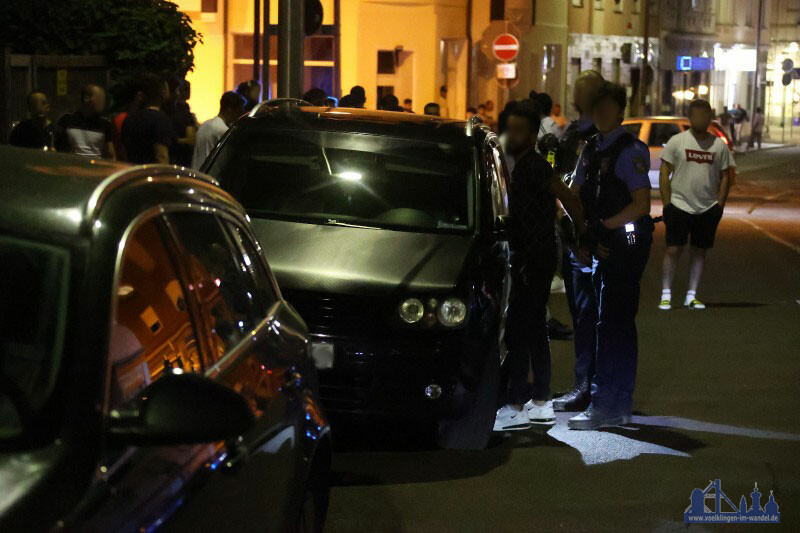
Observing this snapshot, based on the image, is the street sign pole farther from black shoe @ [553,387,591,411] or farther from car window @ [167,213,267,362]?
car window @ [167,213,267,362]

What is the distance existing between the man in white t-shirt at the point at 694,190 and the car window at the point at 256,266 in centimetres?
903

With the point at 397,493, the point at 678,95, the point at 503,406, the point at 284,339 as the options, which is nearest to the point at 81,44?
the point at 503,406

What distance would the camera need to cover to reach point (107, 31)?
787 inches

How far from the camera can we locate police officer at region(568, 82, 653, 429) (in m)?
8.27

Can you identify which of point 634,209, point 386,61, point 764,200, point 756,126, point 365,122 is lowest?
point 764,200

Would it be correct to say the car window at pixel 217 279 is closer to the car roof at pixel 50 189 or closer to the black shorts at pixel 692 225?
the car roof at pixel 50 189

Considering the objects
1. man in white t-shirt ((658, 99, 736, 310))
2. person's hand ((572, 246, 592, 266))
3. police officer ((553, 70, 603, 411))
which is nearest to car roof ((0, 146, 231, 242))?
person's hand ((572, 246, 592, 266))

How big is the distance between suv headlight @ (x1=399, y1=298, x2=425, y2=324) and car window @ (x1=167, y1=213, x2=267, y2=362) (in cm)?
283

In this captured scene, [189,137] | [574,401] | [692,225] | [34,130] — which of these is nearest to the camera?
[574,401]

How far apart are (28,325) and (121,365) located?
0.77ft

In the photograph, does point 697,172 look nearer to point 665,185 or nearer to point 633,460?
point 665,185

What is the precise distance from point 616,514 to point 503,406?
2.18 m

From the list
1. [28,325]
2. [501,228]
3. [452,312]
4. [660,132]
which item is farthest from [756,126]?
[28,325]

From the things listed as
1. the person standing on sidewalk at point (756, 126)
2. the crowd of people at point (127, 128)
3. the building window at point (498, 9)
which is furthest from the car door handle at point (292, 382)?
the person standing on sidewalk at point (756, 126)
